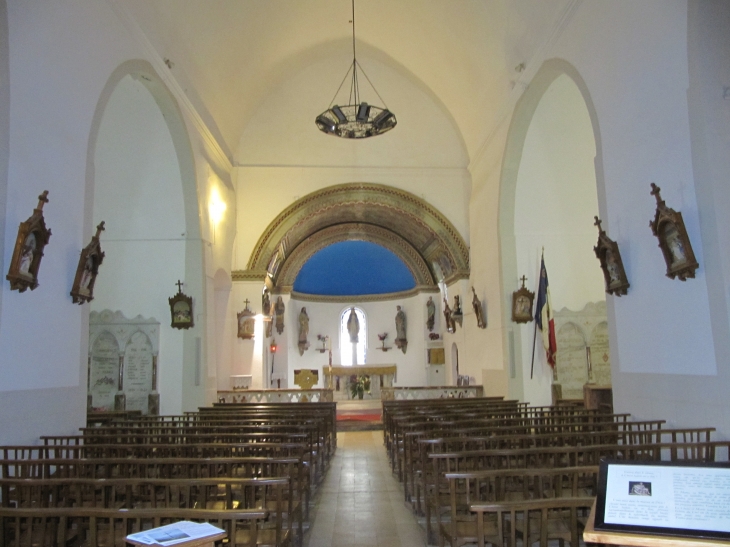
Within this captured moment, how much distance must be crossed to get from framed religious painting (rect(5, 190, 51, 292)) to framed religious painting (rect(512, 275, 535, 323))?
8669 mm

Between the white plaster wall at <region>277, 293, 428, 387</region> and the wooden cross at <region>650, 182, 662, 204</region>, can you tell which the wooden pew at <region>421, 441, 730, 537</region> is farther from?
the white plaster wall at <region>277, 293, 428, 387</region>

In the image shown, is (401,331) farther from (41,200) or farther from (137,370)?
(41,200)

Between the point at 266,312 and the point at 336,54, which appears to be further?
the point at 266,312

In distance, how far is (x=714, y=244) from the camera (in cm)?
572

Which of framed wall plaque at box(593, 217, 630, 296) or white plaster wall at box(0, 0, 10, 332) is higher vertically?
white plaster wall at box(0, 0, 10, 332)

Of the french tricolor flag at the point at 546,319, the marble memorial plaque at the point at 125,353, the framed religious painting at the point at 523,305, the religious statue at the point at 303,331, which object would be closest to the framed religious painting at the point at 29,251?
the marble memorial plaque at the point at 125,353

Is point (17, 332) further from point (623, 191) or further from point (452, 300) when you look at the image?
point (452, 300)

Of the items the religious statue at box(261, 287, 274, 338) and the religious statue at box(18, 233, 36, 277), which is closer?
the religious statue at box(18, 233, 36, 277)

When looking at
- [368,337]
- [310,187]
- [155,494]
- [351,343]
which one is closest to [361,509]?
[155,494]

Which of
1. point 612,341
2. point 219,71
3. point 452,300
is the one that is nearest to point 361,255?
point 452,300

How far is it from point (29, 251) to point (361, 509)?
4399 millimetres

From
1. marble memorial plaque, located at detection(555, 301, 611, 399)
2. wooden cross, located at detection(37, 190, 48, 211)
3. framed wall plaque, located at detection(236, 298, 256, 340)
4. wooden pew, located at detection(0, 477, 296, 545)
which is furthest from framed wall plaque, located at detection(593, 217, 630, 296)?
framed wall plaque, located at detection(236, 298, 256, 340)

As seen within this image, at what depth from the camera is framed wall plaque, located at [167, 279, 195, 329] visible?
11.7 m

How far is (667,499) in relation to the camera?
252 centimetres
